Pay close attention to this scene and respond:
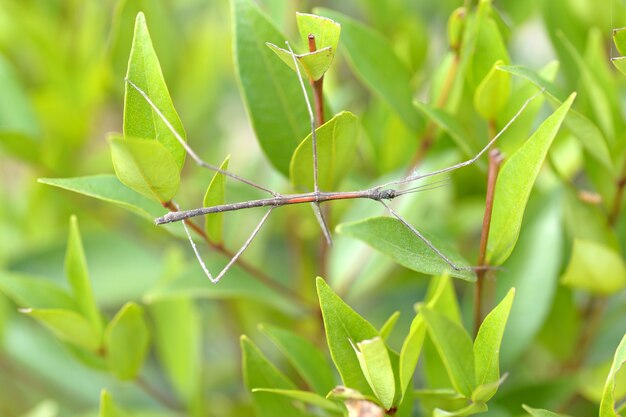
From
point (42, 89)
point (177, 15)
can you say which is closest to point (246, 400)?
point (42, 89)

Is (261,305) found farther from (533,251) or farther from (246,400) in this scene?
(533,251)

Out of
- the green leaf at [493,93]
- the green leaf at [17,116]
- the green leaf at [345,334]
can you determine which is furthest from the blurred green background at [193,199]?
the green leaf at [345,334]

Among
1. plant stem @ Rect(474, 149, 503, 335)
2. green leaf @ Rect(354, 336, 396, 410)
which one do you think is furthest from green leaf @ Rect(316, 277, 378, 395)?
plant stem @ Rect(474, 149, 503, 335)

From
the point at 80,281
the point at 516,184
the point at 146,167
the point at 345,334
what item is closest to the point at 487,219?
the point at 516,184

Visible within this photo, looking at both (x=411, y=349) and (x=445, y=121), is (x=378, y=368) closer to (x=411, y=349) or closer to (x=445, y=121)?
(x=411, y=349)

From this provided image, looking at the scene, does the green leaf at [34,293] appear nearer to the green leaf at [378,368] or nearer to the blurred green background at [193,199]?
the blurred green background at [193,199]
